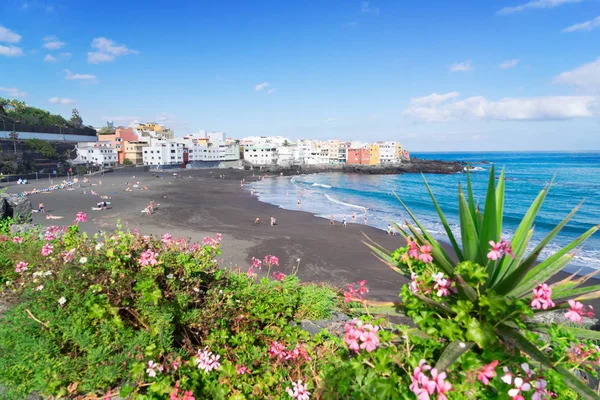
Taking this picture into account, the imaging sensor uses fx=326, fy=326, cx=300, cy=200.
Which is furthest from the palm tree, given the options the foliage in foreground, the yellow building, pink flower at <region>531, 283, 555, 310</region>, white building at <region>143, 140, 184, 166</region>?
the yellow building

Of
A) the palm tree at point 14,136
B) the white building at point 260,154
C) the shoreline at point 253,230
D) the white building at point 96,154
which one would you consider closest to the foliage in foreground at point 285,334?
the shoreline at point 253,230

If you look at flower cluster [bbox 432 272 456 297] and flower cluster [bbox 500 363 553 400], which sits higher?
flower cluster [bbox 432 272 456 297]

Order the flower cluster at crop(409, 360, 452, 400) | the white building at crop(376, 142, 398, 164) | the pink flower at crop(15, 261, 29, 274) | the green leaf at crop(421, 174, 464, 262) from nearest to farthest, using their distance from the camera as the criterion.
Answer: the flower cluster at crop(409, 360, 452, 400) → the green leaf at crop(421, 174, 464, 262) → the pink flower at crop(15, 261, 29, 274) → the white building at crop(376, 142, 398, 164)

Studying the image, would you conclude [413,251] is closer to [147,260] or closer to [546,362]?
[546,362]

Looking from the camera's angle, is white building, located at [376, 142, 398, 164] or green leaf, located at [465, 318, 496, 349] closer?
green leaf, located at [465, 318, 496, 349]

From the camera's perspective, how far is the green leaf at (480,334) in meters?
1.73

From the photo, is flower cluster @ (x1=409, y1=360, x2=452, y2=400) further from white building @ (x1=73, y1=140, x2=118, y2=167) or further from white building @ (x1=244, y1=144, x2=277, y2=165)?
white building @ (x1=244, y1=144, x2=277, y2=165)

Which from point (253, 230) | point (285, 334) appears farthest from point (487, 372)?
point (253, 230)

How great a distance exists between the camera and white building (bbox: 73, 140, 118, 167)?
71000mm

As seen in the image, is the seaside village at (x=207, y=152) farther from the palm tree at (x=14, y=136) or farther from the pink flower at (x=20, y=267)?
the pink flower at (x=20, y=267)

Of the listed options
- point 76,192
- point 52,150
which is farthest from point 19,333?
point 52,150

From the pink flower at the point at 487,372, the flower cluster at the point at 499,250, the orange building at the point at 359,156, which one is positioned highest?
the orange building at the point at 359,156

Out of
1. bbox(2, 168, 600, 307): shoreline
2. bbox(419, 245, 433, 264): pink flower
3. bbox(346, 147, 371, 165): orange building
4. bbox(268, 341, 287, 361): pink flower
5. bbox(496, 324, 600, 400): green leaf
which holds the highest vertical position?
bbox(346, 147, 371, 165): orange building

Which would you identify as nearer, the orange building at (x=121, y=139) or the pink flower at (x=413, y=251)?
the pink flower at (x=413, y=251)
